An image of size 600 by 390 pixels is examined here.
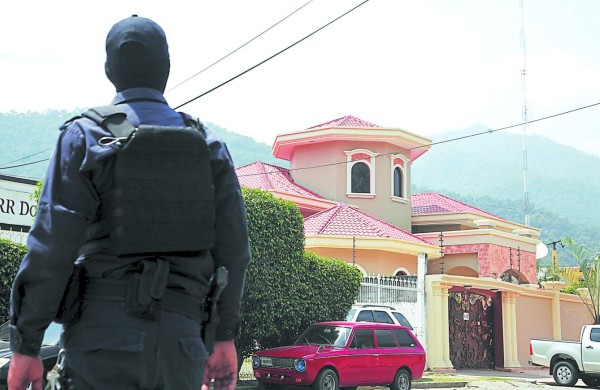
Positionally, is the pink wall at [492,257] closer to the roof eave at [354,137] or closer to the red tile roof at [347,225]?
the red tile roof at [347,225]

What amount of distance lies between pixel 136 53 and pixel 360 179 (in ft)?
95.7

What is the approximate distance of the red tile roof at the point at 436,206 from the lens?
36.5 meters

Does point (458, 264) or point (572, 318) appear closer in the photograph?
point (572, 318)

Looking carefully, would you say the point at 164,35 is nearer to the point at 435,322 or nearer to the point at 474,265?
the point at 435,322

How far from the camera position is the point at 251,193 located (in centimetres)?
1497

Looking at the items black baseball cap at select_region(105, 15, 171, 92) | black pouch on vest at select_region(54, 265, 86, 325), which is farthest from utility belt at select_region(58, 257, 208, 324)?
black baseball cap at select_region(105, 15, 171, 92)

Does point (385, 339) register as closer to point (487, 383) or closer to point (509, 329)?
point (487, 383)

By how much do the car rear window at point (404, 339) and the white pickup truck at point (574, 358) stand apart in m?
7.52

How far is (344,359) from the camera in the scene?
1441 cm

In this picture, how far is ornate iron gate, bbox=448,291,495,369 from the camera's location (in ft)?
79.7

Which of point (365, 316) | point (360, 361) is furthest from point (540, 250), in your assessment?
point (360, 361)

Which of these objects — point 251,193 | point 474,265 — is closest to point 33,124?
point 474,265

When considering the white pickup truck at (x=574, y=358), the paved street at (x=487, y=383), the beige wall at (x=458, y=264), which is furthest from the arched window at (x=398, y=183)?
the white pickup truck at (x=574, y=358)

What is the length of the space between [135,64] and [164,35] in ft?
0.53
